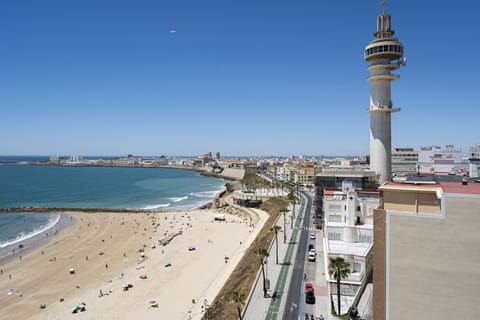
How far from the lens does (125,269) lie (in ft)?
144

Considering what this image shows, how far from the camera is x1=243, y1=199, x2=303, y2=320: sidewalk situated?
26.0 meters

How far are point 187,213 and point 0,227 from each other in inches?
1597

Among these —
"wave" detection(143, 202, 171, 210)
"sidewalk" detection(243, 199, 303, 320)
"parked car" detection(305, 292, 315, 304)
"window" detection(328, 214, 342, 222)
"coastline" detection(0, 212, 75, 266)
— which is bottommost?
"coastline" detection(0, 212, 75, 266)

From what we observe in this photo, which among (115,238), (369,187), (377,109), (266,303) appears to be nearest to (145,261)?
(115,238)

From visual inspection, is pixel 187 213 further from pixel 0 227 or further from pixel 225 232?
pixel 0 227

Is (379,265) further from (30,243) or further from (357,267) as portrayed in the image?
(30,243)

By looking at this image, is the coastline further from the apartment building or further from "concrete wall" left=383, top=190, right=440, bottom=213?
"concrete wall" left=383, top=190, right=440, bottom=213

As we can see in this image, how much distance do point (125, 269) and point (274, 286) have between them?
77.8ft

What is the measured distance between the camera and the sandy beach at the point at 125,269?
106ft

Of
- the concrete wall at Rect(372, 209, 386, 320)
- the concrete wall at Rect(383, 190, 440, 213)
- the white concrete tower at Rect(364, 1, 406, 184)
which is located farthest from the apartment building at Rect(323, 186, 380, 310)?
the concrete wall at Rect(383, 190, 440, 213)

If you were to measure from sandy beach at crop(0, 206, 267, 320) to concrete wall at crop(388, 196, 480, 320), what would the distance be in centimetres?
1882

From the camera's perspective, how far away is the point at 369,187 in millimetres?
45781

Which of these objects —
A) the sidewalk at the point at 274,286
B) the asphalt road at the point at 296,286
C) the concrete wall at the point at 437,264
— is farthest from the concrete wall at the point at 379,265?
the sidewalk at the point at 274,286

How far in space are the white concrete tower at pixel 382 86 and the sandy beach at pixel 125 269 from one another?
24.7 metres
